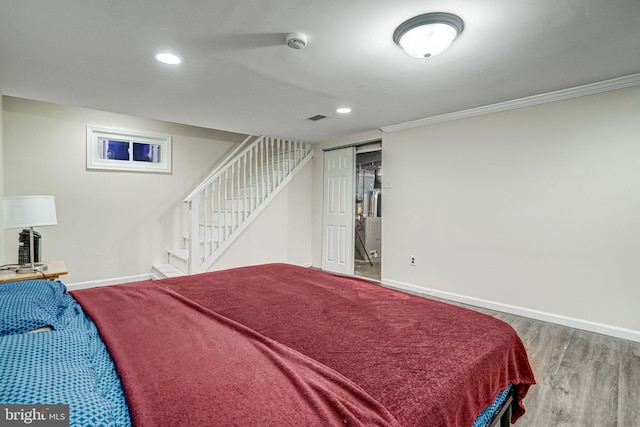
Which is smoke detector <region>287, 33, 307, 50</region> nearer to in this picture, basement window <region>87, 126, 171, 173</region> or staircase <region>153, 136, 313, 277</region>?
staircase <region>153, 136, 313, 277</region>

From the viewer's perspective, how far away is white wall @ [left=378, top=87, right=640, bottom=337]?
106 inches

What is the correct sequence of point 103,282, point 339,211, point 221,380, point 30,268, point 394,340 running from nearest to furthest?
1. point 221,380
2. point 394,340
3. point 30,268
4. point 103,282
5. point 339,211

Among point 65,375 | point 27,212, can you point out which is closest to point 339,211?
point 27,212

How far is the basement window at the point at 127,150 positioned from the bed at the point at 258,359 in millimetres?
2969

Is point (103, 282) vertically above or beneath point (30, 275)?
beneath

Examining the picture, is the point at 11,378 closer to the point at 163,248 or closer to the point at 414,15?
the point at 414,15

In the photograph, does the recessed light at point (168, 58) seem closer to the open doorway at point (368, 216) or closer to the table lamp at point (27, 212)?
the table lamp at point (27, 212)

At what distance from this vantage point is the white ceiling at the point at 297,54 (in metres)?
1.73

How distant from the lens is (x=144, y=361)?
972mm

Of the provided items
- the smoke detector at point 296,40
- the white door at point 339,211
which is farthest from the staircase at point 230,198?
the smoke detector at point 296,40

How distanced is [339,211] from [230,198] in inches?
71.2

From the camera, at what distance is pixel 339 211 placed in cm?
516

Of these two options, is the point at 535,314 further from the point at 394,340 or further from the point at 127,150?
the point at 127,150

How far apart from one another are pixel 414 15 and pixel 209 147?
4.00m
